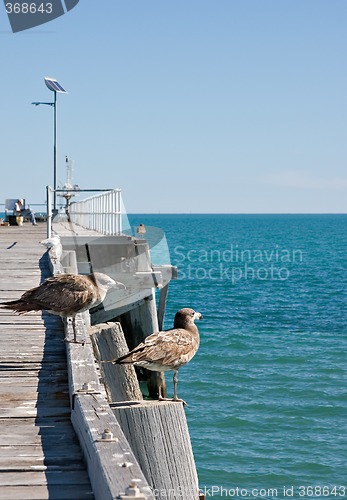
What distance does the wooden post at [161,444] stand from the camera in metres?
6.19

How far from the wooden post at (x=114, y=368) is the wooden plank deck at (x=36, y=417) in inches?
38.2

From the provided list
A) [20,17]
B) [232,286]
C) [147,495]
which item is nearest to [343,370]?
[20,17]

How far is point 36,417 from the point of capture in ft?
18.9

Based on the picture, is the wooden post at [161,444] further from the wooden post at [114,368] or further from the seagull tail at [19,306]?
the wooden post at [114,368]

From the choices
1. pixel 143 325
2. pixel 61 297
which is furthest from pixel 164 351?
pixel 143 325

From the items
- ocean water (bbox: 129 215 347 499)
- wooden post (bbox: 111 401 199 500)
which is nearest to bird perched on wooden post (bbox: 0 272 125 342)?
wooden post (bbox: 111 401 199 500)

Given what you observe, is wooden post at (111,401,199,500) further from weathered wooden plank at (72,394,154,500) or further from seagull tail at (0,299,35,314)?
seagull tail at (0,299,35,314)

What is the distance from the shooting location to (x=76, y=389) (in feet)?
18.7

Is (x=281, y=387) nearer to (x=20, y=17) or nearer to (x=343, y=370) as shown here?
(x=343, y=370)

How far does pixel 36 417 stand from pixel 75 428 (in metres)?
0.51

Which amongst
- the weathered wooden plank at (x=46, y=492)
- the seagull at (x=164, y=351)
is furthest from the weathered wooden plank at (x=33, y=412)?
the weathered wooden plank at (x=46, y=492)

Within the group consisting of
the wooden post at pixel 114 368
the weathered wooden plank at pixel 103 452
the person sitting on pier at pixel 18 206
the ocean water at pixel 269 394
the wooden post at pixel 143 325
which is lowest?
the ocean water at pixel 269 394

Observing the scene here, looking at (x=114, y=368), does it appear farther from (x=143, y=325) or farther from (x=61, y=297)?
(x=143, y=325)

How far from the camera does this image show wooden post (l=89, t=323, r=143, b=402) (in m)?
10.1
